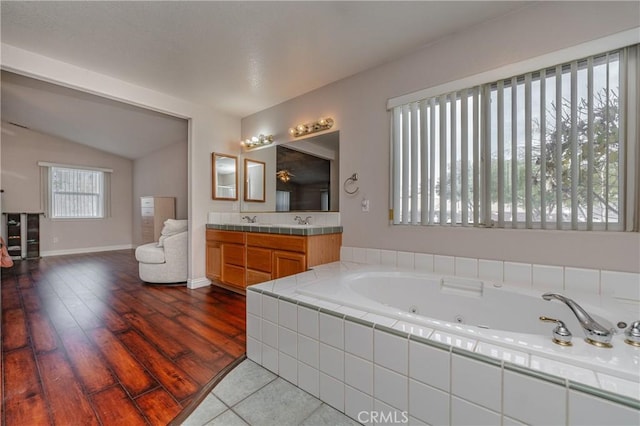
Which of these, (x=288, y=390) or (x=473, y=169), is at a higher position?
(x=473, y=169)

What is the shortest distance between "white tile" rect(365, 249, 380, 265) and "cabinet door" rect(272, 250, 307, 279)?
60 centimetres

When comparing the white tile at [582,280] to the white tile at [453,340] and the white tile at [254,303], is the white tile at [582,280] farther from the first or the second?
the white tile at [254,303]

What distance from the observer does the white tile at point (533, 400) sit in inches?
32.0

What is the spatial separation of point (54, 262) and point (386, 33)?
646 centimetres

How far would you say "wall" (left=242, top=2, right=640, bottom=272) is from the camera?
1562 mm

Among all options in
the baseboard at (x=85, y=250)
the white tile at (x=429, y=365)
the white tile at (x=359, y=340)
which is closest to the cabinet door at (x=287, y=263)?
the white tile at (x=359, y=340)

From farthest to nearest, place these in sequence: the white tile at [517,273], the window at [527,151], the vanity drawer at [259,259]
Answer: the vanity drawer at [259,259]
the white tile at [517,273]
the window at [527,151]

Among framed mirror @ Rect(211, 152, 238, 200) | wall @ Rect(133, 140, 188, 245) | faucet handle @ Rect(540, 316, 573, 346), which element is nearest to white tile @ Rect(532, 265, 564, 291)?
faucet handle @ Rect(540, 316, 573, 346)

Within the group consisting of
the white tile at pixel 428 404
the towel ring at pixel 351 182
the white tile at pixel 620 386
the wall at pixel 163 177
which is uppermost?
the wall at pixel 163 177

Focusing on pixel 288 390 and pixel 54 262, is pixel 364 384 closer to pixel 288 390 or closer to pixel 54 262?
pixel 288 390

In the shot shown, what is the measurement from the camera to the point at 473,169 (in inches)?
77.7

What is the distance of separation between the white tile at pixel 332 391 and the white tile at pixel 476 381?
54 cm

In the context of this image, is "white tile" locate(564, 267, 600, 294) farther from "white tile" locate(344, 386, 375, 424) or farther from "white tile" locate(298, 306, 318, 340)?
"white tile" locate(298, 306, 318, 340)

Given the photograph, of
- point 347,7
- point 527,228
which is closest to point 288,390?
point 527,228
